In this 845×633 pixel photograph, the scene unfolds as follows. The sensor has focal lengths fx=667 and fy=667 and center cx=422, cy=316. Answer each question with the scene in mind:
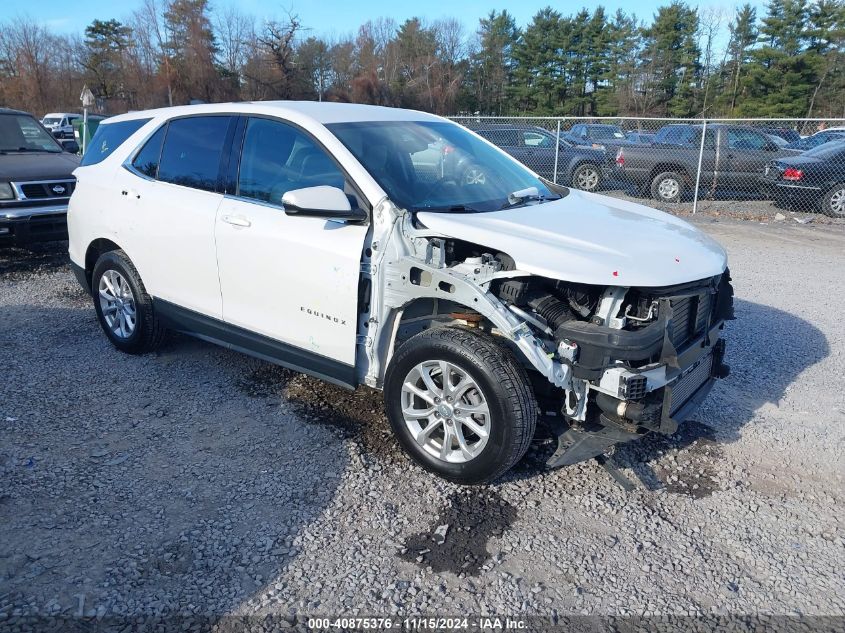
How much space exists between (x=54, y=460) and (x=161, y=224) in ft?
5.76

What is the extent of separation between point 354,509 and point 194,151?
9.09 feet

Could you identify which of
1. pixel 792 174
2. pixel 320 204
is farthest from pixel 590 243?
pixel 792 174

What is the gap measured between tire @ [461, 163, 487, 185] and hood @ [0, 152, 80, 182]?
6469mm

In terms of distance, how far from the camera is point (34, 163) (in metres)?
8.69

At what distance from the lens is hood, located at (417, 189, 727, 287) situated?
10.4ft

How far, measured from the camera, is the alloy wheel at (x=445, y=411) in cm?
340

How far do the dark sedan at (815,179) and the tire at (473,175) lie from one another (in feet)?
37.3

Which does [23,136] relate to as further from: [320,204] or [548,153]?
[548,153]

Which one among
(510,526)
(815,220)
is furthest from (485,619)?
(815,220)

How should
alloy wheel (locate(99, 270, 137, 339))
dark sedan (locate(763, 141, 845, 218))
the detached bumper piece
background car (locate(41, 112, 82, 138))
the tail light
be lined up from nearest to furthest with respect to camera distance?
the detached bumper piece < alloy wheel (locate(99, 270, 137, 339)) < dark sedan (locate(763, 141, 845, 218)) < the tail light < background car (locate(41, 112, 82, 138))

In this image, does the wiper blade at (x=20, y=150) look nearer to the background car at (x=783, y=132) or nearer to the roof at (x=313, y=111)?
the roof at (x=313, y=111)

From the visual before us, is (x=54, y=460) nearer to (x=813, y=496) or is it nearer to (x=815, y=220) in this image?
(x=813, y=496)

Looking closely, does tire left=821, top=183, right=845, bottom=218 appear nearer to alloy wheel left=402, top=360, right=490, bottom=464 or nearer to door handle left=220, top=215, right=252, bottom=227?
alloy wheel left=402, top=360, right=490, bottom=464

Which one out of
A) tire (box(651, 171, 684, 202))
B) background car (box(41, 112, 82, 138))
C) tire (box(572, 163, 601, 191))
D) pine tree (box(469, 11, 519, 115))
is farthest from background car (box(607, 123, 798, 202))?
pine tree (box(469, 11, 519, 115))
